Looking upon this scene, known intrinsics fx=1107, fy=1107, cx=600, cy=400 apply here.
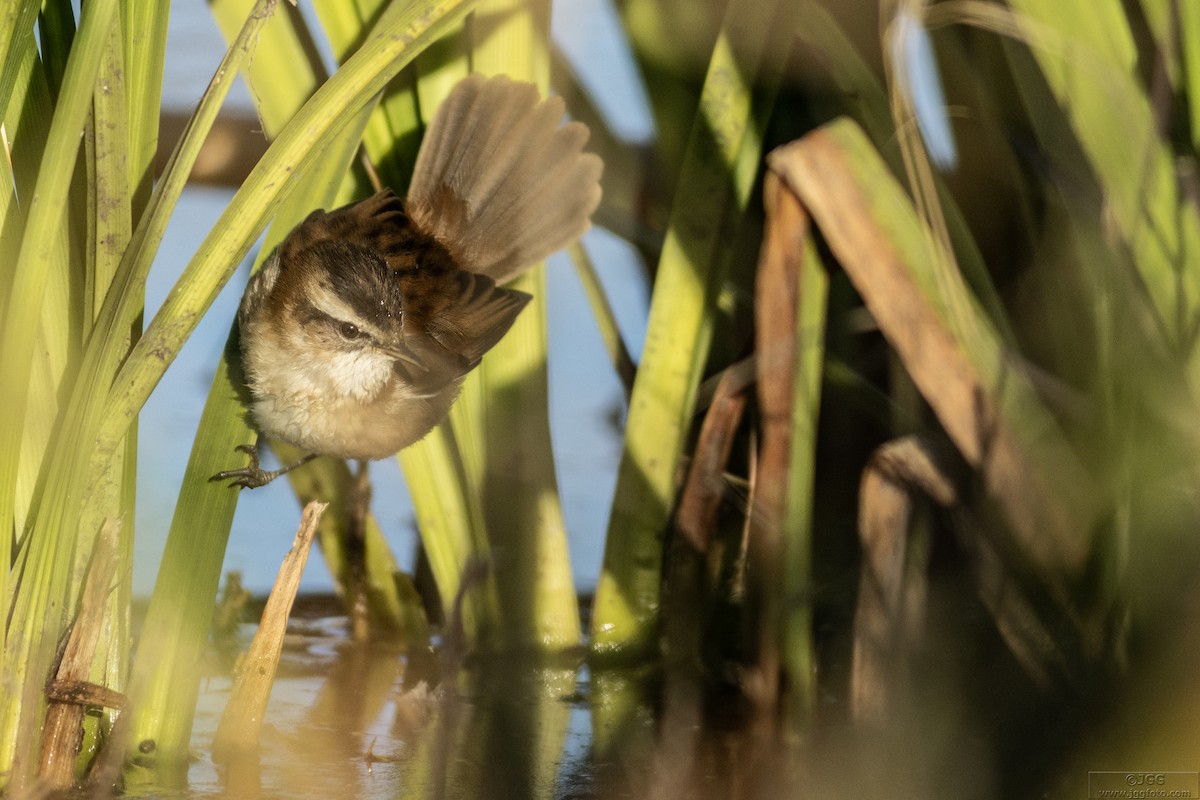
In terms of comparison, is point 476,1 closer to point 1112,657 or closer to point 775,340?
point 775,340

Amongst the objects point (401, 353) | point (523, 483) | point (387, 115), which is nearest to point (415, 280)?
point (401, 353)

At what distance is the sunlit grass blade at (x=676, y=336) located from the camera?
2.16 meters

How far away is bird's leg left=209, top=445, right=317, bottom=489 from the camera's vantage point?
1.81m

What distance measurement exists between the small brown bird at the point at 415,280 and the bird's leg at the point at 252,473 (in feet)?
0.03

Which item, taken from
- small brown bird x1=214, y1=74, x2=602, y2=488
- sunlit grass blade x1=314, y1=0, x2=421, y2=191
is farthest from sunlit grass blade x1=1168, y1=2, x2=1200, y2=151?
sunlit grass blade x1=314, y1=0, x2=421, y2=191

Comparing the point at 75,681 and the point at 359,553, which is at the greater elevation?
the point at 359,553

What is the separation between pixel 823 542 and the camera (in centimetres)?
244

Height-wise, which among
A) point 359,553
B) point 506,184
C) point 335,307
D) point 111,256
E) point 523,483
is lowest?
point 359,553

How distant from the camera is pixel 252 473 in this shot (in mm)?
1990

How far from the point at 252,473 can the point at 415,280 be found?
0.71 metres

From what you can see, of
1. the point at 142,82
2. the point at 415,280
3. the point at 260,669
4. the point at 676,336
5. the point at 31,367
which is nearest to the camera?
the point at 31,367

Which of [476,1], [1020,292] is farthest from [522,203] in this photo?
[1020,292]

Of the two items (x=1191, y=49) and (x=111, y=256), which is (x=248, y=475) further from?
(x=1191, y=49)

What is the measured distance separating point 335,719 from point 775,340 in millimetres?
1137
